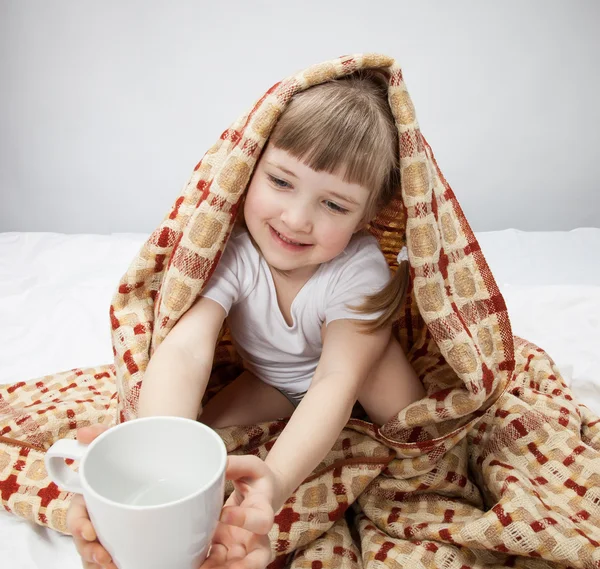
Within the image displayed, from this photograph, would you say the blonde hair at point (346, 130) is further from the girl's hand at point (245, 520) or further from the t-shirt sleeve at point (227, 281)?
the girl's hand at point (245, 520)

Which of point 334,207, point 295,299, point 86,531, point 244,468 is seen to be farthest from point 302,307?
point 86,531

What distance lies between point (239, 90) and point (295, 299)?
40.6 inches

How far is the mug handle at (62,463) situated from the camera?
1.43 ft

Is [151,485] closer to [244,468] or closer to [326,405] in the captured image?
[244,468]

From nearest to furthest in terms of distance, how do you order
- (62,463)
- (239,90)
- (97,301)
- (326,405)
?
(62,463)
(326,405)
(97,301)
(239,90)

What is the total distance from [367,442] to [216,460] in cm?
44

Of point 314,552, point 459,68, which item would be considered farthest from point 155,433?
point 459,68

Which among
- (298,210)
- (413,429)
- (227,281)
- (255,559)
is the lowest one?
(413,429)

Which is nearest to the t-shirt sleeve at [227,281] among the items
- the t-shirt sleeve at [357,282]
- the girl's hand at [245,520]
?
the t-shirt sleeve at [357,282]

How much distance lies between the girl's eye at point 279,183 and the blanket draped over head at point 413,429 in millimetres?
35

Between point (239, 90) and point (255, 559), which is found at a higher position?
point (239, 90)

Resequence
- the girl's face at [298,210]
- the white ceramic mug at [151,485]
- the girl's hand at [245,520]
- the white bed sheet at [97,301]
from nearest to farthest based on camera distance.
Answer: the white ceramic mug at [151,485], the girl's hand at [245,520], the girl's face at [298,210], the white bed sheet at [97,301]

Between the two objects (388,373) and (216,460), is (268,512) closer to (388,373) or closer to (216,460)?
(216,460)

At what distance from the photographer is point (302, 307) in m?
0.86
